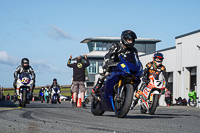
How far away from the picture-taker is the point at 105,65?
9.28 m

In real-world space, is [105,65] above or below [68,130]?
above

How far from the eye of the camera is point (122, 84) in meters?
8.78

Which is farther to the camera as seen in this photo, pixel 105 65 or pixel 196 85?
pixel 196 85

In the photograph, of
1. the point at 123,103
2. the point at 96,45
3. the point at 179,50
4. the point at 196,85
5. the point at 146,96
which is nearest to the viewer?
the point at 123,103

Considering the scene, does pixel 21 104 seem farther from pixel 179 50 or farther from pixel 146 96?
pixel 179 50

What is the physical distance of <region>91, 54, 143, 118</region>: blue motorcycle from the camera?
27.9 ft

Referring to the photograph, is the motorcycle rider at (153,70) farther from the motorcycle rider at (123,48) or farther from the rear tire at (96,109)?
the motorcycle rider at (123,48)

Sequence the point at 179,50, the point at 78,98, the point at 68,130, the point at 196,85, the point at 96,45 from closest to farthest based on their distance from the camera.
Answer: the point at 68,130 → the point at 78,98 → the point at 196,85 → the point at 179,50 → the point at 96,45

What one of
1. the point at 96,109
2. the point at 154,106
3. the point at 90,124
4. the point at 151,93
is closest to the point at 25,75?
the point at 151,93

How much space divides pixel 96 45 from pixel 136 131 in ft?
296

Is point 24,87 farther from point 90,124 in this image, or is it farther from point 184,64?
point 184,64

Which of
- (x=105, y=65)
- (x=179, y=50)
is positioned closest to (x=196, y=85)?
(x=179, y=50)

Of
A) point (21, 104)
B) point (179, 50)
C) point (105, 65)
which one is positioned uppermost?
point (179, 50)

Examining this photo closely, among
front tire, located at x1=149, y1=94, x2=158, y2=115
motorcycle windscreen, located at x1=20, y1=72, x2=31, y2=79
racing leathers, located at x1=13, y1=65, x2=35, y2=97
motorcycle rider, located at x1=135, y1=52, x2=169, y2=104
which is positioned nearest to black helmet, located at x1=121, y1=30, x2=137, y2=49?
front tire, located at x1=149, y1=94, x2=158, y2=115
